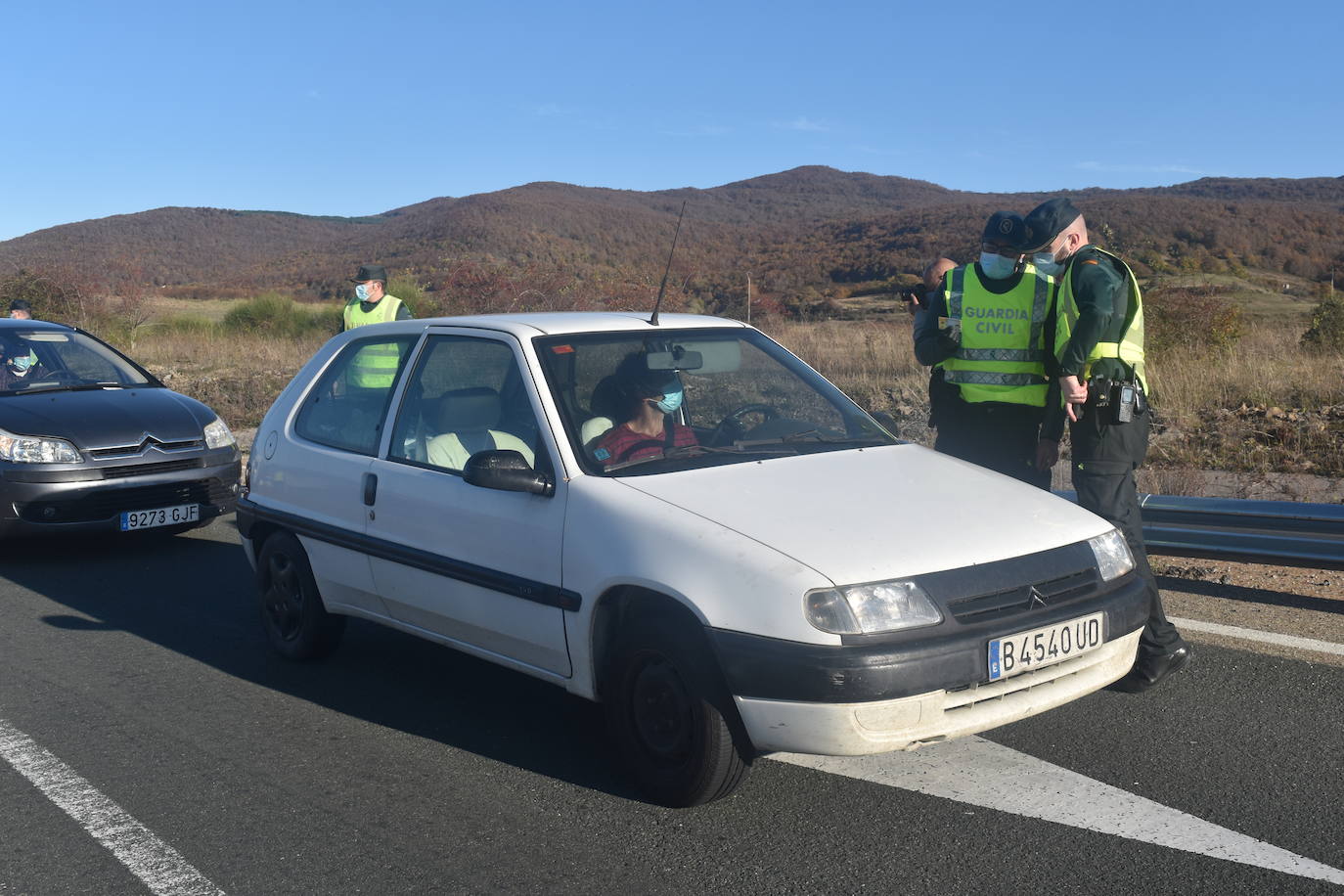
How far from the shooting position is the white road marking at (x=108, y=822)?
355 centimetres

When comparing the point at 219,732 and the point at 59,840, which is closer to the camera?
the point at 59,840

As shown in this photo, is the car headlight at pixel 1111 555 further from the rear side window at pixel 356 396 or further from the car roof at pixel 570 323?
the rear side window at pixel 356 396

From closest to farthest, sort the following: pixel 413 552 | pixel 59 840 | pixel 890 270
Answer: pixel 59 840 → pixel 413 552 → pixel 890 270

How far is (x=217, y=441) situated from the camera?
8805 mm

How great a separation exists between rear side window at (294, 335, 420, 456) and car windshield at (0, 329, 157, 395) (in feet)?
13.5

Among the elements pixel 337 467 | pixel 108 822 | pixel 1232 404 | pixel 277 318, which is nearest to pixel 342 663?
pixel 337 467

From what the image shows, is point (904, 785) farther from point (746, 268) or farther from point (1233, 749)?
point (746, 268)

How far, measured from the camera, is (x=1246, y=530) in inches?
248

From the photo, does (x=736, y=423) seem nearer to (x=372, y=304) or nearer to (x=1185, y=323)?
(x=372, y=304)

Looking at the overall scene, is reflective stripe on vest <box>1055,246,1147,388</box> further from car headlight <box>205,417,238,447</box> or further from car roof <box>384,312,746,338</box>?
car headlight <box>205,417,238,447</box>

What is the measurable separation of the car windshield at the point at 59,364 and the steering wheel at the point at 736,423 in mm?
5984

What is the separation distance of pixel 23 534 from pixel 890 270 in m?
49.1

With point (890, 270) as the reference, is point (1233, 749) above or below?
below

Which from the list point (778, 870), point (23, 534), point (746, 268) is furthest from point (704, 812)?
point (746, 268)
